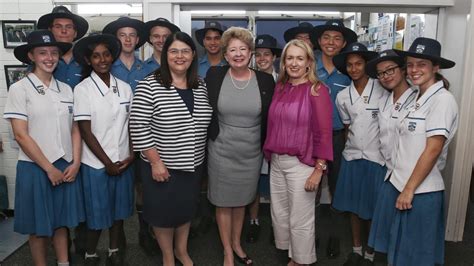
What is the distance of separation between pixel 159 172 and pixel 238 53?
87 cm

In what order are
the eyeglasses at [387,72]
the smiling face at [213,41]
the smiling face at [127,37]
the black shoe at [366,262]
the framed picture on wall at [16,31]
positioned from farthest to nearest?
the framed picture on wall at [16,31], the smiling face at [213,41], the smiling face at [127,37], the black shoe at [366,262], the eyeglasses at [387,72]

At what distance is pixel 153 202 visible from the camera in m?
2.23

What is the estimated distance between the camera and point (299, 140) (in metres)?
2.16

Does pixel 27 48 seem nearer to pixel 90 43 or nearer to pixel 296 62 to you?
pixel 90 43

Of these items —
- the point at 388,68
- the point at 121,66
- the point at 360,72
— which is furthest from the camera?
the point at 121,66

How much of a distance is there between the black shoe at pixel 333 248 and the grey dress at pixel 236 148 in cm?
85

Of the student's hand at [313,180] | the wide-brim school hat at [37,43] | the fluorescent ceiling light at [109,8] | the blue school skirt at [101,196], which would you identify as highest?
the fluorescent ceiling light at [109,8]

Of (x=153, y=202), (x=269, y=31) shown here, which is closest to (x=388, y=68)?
(x=153, y=202)

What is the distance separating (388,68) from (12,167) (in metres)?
3.48

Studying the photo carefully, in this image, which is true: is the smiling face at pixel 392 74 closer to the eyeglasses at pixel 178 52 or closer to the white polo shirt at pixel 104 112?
the eyeglasses at pixel 178 52

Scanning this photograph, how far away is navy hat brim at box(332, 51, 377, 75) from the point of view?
242 cm

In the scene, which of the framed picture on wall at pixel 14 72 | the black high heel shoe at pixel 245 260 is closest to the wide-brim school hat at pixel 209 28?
the framed picture on wall at pixel 14 72

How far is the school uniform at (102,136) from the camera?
222 centimetres

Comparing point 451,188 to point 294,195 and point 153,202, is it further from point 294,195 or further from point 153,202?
point 153,202
